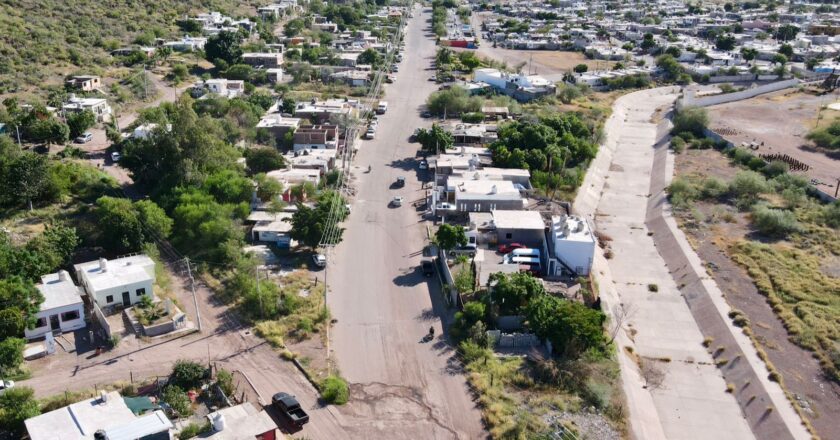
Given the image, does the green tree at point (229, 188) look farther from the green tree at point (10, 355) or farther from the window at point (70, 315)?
the green tree at point (10, 355)

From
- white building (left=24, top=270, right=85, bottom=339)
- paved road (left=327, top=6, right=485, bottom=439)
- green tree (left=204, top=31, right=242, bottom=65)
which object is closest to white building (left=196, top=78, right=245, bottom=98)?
green tree (left=204, top=31, right=242, bottom=65)

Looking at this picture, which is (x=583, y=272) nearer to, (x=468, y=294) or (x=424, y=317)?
(x=468, y=294)

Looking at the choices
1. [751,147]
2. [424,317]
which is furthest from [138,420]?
[751,147]

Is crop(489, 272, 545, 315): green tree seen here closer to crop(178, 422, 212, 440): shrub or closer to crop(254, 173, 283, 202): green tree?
crop(178, 422, 212, 440): shrub

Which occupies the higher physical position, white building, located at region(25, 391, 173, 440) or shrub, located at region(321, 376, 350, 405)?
white building, located at region(25, 391, 173, 440)

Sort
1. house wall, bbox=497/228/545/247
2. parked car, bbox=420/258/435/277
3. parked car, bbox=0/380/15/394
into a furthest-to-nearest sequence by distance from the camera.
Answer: house wall, bbox=497/228/545/247 < parked car, bbox=420/258/435/277 < parked car, bbox=0/380/15/394

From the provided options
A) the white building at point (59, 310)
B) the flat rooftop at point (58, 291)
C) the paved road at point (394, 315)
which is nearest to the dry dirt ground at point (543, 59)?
the paved road at point (394, 315)

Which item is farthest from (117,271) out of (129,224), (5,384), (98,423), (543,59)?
(543,59)

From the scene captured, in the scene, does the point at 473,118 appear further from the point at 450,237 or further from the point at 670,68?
the point at 670,68
